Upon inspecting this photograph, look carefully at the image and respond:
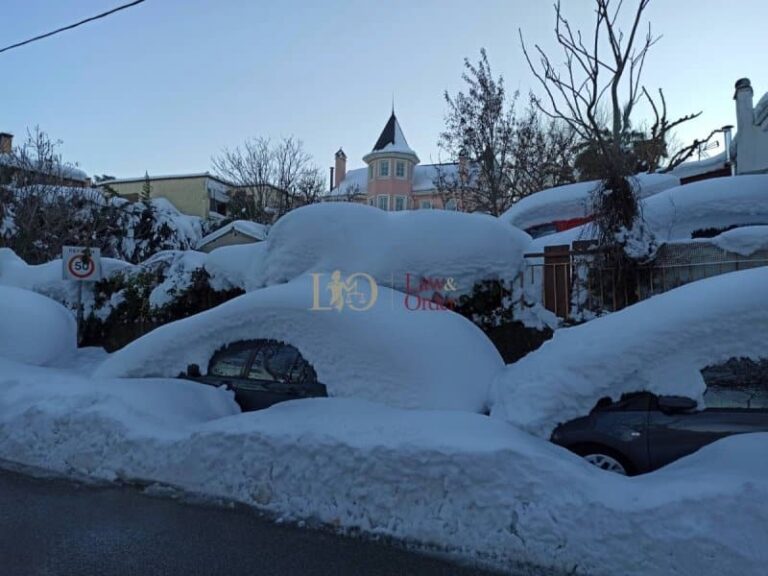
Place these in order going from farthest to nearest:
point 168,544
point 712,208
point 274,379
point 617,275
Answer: point 712,208
point 617,275
point 274,379
point 168,544

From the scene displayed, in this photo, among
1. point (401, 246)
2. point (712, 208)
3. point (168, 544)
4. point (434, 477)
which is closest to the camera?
point (168, 544)

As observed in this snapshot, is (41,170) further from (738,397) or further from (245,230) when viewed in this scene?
(738,397)

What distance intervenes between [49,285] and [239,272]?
5531mm

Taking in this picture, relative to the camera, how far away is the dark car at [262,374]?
525 centimetres

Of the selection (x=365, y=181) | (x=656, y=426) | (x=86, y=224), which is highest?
(x=365, y=181)

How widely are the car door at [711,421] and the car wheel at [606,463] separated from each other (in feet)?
0.71

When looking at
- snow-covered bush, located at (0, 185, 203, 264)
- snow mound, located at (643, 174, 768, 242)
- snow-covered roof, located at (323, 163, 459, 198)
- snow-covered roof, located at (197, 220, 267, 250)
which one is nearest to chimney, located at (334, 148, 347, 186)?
snow-covered roof, located at (323, 163, 459, 198)

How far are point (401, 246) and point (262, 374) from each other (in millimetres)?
2672

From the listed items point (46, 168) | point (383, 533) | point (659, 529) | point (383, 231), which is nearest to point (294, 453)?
point (383, 533)

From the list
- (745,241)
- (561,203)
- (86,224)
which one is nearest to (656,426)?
(745,241)

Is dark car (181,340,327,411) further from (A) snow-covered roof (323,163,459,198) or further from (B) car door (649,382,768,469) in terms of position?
(A) snow-covered roof (323,163,459,198)

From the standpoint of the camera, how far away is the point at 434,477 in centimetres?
374

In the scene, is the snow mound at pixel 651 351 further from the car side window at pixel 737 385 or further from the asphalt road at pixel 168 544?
the asphalt road at pixel 168 544

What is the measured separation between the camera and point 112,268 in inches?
439
